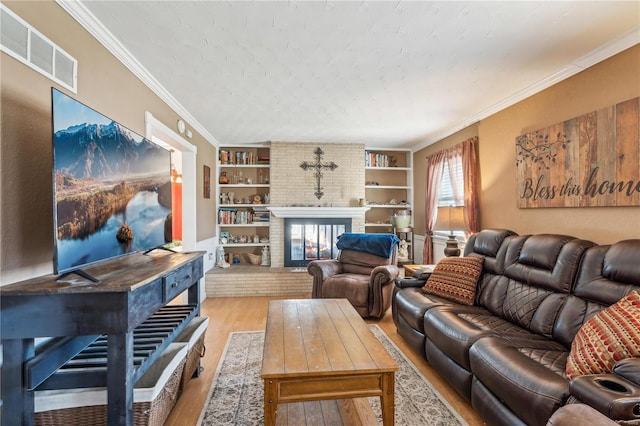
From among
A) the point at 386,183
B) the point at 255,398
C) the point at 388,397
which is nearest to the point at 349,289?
the point at 255,398

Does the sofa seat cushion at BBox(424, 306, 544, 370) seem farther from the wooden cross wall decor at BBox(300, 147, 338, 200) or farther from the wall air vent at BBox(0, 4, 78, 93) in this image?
the wooden cross wall decor at BBox(300, 147, 338, 200)

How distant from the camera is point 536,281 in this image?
224cm

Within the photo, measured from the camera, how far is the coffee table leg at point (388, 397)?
1.51 metres

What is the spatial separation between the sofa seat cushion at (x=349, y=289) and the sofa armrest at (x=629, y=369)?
240 centimetres

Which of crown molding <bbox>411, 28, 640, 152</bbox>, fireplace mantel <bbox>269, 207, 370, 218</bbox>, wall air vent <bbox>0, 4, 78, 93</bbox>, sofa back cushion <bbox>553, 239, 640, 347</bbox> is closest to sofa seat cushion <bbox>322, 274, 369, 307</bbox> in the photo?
fireplace mantel <bbox>269, 207, 370, 218</bbox>

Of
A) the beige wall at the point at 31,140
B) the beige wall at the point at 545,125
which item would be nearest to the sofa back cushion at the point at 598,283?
the beige wall at the point at 545,125

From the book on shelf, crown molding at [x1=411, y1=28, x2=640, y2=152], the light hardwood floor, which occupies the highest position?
crown molding at [x1=411, y1=28, x2=640, y2=152]

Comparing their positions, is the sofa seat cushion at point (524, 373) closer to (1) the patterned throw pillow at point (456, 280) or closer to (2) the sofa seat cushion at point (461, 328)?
(2) the sofa seat cushion at point (461, 328)

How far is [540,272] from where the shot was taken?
224 cm

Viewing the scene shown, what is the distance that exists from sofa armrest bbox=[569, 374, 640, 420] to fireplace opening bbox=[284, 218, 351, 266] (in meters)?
4.10

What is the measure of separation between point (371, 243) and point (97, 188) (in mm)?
3170

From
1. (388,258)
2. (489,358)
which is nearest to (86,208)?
(489,358)

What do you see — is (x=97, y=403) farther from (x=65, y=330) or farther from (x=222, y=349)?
(x=222, y=349)

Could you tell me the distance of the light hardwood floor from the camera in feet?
6.22
